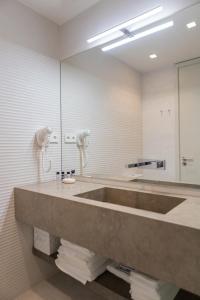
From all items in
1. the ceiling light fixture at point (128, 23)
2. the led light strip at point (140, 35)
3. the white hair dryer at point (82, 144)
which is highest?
the ceiling light fixture at point (128, 23)

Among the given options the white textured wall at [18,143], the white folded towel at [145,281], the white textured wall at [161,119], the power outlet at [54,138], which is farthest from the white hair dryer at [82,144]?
the white folded towel at [145,281]

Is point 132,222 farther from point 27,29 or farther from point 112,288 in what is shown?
point 27,29

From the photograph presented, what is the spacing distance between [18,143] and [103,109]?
2.80 ft

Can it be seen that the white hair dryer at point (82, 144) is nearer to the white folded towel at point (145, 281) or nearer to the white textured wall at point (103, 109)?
the white textured wall at point (103, 109)

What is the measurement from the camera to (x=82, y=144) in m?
2.06

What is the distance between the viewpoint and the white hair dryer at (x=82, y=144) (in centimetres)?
204

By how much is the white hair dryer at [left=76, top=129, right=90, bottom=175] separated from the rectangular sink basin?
48 cm

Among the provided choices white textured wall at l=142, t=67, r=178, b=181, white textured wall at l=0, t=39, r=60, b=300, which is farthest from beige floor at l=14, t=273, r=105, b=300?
white textured wall at l=142, t=67, r=178, b=181

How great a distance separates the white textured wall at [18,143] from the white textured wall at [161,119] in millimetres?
908

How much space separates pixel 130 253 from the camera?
96 centimetres

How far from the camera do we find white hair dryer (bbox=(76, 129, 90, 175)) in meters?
2.04

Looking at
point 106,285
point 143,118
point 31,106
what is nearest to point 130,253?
point 106,285

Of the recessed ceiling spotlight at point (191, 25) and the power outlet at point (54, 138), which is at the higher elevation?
the recessed ceiling spotlight at point (191, 25)

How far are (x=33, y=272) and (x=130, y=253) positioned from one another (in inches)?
48.7
